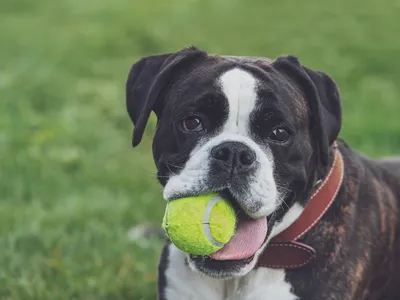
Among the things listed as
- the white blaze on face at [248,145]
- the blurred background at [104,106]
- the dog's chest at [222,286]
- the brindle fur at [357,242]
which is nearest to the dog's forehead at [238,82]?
the white blaze on face at [248,145]

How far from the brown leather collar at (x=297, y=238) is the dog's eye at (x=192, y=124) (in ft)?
1.90

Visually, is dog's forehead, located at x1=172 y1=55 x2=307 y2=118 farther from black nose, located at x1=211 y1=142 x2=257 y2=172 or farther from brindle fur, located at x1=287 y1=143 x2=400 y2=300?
brindle fur, located at x1=287 y1=143 x2=400 y2=300

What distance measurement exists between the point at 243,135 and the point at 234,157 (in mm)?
179

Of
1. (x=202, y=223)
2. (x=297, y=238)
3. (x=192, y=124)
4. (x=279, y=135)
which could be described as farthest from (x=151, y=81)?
(x=297, y=238)

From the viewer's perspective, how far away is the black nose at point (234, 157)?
3.26 m

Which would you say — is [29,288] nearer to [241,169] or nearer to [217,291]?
[217,291]

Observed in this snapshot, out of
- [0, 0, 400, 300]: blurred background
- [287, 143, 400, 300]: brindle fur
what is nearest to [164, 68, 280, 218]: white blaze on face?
[287, 143, 400, 300]: brindle fur

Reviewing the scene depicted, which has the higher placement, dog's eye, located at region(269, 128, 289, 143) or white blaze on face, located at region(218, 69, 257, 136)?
white blaze on face, located at region(218, 69, 257, 136)

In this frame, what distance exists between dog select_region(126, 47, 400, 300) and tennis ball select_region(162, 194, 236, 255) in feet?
0.15

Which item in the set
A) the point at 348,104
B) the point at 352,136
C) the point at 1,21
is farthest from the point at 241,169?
the point at 1,21

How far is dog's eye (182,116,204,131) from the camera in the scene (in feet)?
11.3

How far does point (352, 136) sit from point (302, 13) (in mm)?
4866

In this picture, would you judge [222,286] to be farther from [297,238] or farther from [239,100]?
[239,100]

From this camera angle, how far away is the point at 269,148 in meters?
3.42
